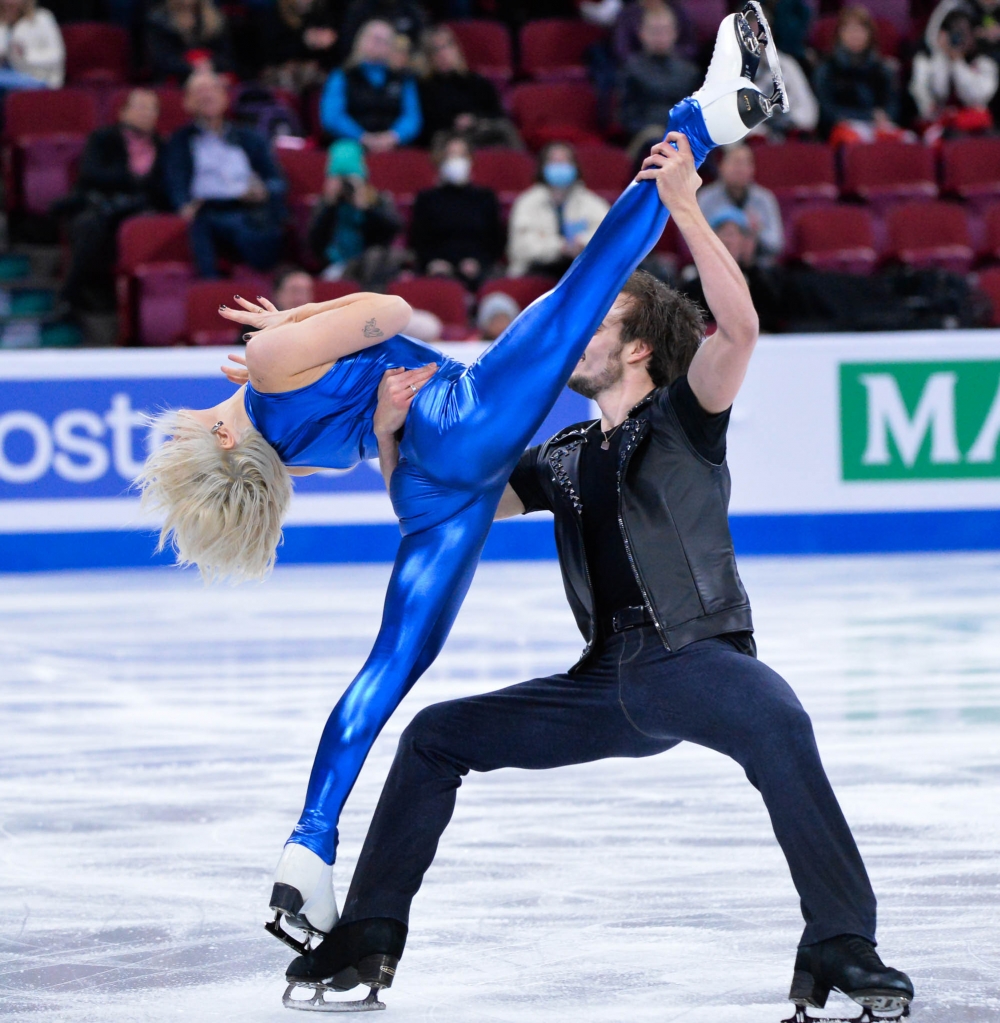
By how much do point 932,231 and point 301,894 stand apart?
30.0ft

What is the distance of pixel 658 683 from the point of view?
9.46 feet

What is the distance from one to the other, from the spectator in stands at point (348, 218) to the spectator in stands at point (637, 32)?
255cm

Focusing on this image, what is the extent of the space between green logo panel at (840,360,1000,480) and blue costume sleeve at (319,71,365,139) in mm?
3814

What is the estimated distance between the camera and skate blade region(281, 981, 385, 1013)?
291cm

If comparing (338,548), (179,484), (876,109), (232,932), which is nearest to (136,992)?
(232,932)

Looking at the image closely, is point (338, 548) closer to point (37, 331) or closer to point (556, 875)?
point (37, 331)

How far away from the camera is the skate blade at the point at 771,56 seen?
3339mm

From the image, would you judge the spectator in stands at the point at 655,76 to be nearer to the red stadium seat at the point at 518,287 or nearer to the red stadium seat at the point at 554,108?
the red stadium seat at the point at 554,108

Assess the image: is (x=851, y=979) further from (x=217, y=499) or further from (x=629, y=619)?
(x=217, y=499)

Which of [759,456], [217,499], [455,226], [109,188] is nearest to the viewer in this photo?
[217,499]

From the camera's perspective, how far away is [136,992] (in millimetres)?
2941

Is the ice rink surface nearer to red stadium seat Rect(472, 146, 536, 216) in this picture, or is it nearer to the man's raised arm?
the man's raised arm

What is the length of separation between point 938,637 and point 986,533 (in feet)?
10.3

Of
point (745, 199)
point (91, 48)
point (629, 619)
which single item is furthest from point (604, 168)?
point (629, 619)
